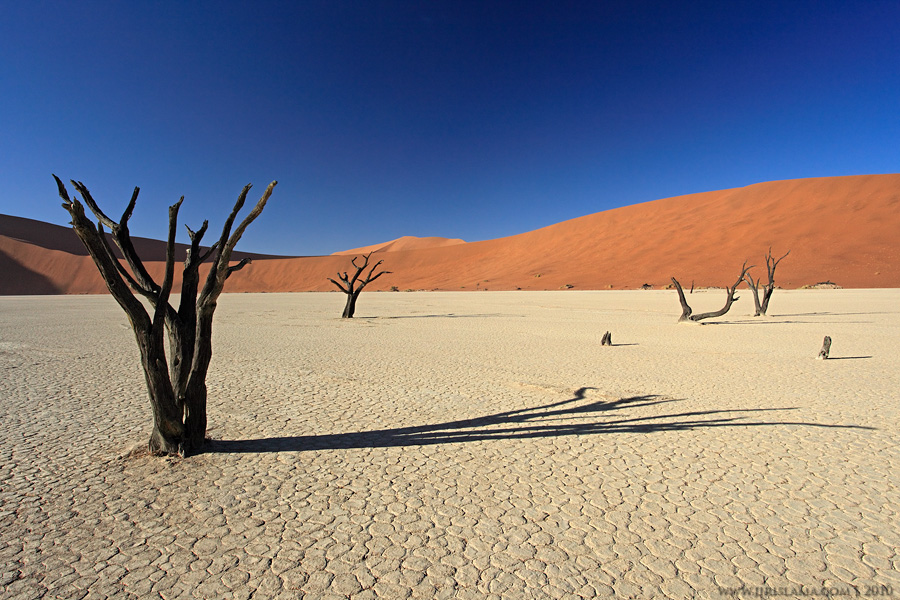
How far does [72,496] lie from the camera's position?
3592 millimetres

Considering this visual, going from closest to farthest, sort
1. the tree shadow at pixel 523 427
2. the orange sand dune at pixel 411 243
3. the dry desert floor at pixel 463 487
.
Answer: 1. the dry desert floor at pixel 463 487
2. the tree shadow at pixel 523 427
3. the orange sand dune at pixel 411 243

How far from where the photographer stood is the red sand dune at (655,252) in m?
45.6

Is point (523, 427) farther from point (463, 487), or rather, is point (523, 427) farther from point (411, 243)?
point (411, 243)

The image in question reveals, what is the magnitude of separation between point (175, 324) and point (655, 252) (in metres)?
60.3

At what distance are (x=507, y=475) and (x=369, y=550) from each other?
147 centimetres

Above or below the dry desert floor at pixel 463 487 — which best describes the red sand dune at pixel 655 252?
above

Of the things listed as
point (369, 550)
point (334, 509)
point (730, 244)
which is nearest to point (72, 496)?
point (334, 509)

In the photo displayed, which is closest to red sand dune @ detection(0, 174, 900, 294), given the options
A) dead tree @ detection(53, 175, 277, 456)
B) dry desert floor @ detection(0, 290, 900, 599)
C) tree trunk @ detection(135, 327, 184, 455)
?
dry desert floor @ detection(0, 290, 900, 599)

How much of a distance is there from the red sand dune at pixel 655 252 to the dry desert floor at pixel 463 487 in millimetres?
39462

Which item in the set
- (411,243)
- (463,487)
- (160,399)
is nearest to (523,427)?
(463,487)

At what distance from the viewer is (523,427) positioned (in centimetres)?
528

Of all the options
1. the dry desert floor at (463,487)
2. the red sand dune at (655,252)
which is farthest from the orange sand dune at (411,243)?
the dry desert floor at (463,487)

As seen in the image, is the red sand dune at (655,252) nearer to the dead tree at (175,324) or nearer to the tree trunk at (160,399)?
the dead tree at (175,324)

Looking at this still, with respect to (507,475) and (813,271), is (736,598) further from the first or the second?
(813,271)
